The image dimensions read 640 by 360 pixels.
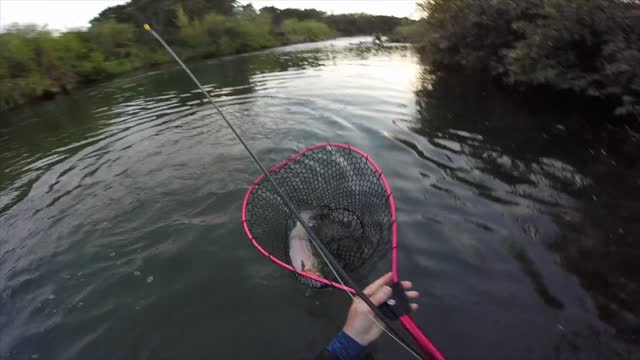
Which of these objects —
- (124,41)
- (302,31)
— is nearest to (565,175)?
(124,41)

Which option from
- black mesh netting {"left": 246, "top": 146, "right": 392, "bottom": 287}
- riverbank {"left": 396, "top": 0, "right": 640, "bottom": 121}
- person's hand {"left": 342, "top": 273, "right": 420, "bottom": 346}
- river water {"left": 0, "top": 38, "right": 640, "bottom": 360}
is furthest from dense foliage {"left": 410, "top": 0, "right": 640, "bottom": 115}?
person's hand {"left": 342, "top": 273, "right": 420, "bottom": 346}

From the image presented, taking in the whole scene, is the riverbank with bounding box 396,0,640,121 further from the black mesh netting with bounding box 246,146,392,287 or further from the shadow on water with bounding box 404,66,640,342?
the black mesh netting with bounding box 246,146,392,287

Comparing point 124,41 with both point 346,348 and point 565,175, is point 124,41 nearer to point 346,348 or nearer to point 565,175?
point 565,175

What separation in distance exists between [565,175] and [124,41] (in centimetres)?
3491

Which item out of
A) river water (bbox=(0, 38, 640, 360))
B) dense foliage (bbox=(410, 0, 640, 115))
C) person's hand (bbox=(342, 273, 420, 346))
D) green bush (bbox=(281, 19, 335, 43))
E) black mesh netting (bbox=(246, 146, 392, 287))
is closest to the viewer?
person's hand (bbox=(342, 273, 420, 346))

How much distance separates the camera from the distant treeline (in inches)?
712

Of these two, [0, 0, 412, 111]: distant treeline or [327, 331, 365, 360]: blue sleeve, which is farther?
[0, 0, 412, 111]: distant treeline

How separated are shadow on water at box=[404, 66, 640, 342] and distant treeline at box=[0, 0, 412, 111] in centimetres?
1956

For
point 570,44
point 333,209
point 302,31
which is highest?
point 302,31

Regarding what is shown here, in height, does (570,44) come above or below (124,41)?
below

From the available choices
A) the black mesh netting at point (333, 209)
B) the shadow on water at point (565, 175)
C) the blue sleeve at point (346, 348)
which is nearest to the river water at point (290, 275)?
the shadow on water at point (565, 175)

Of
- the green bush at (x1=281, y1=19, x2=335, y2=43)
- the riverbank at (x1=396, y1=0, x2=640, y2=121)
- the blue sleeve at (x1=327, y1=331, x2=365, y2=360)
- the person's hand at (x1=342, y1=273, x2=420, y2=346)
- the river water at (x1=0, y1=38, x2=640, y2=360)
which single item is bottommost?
the river water at (x1=0, y1=38, x2=640, y2=360)

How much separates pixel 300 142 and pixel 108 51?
28.4m

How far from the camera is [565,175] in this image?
16.6ft
